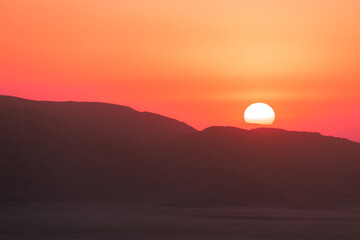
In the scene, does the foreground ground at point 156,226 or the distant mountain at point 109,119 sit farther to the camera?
the distant mountain at point 109,119

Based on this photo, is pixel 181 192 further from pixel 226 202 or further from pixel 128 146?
pixel 128 146

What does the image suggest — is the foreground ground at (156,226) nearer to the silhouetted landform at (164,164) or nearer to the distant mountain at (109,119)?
the silhouetted landform at (164,164)

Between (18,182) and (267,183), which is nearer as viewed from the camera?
(18,182)

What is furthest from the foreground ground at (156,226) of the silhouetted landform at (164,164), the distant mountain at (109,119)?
the distant mountain at (109,119)

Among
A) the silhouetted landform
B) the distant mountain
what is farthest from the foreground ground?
the distant mountain

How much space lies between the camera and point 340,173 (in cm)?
10769

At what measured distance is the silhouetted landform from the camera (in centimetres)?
9075

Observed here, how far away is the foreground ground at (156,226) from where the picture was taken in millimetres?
45469

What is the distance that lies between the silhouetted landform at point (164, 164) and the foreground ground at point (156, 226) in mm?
19972

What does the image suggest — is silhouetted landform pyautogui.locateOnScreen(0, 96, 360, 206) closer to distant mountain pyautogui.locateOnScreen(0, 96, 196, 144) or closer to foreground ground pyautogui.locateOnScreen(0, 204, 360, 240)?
distant mountain pyautogui.locateOnScreen(0, 96, 196, 144)

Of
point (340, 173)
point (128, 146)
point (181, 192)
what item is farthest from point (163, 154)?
point (340, 173)

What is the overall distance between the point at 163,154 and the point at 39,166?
20.2 meters

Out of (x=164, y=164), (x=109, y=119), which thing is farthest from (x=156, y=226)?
(x=109, y=119)

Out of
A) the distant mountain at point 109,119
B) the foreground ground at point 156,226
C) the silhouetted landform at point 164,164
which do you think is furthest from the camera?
the distant mountain at point 109,119
